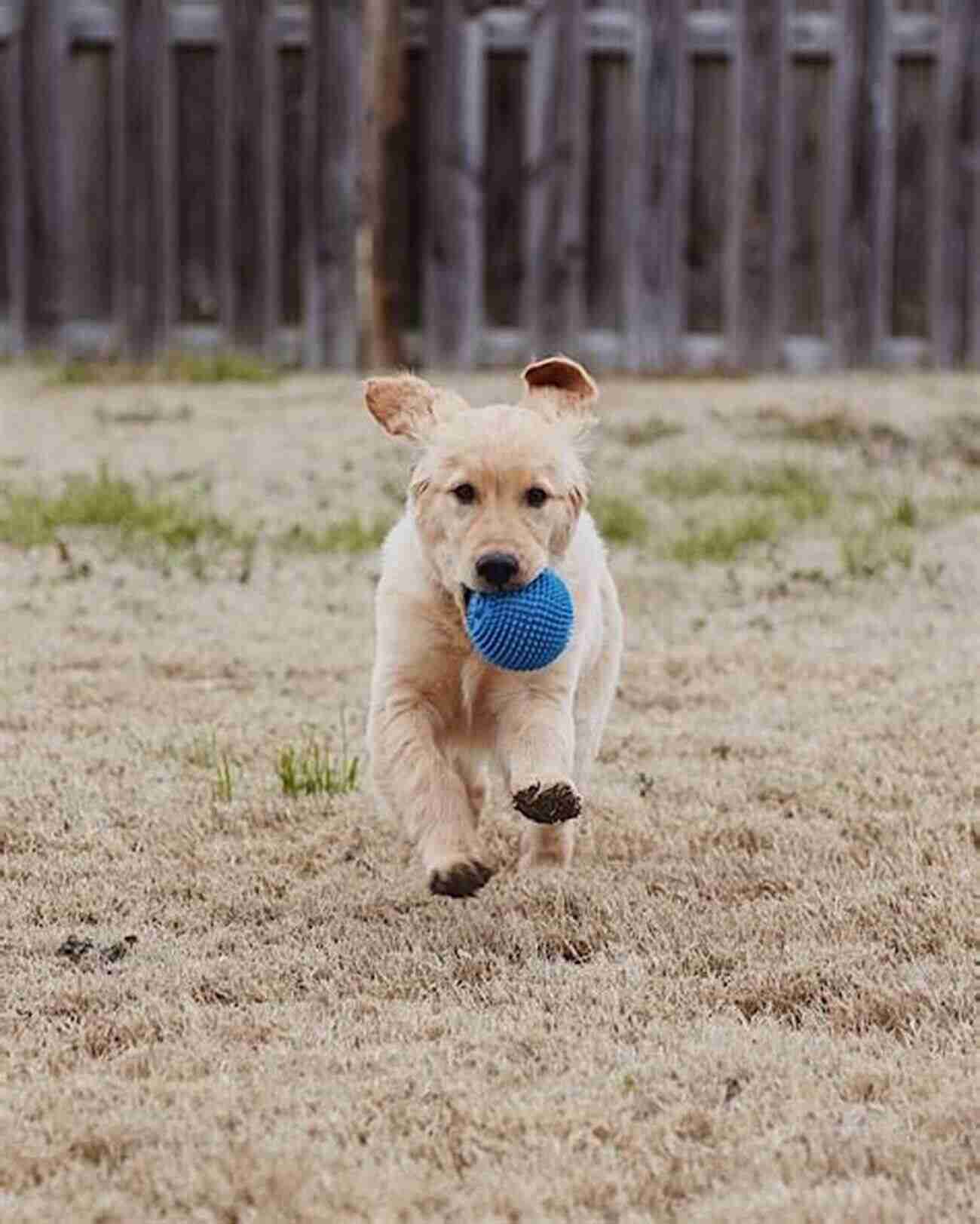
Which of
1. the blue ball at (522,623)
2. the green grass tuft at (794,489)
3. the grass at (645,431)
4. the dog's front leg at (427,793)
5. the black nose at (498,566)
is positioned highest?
the black nose at (498,566)

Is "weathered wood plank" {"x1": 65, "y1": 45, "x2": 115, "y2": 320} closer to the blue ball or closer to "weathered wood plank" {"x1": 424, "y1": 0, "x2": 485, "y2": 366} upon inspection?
"weathered wood plank" {"x1": 424, "y1": 0, "x2": 485, "y2": 366}

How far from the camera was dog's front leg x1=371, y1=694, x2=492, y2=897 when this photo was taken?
3521 mm

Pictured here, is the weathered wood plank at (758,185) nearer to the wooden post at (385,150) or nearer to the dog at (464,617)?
the wooden post at (385,150)

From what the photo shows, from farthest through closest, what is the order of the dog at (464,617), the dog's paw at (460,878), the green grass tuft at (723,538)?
1. the green grass tuft at (723,538)
2. the dog at (464,617)
3. the dog's paw at (460,878)

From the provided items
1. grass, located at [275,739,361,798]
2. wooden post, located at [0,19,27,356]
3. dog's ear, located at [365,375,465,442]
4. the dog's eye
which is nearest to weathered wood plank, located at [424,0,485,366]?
wooden post, located at [0,19,27,356]

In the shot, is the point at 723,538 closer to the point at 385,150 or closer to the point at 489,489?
the point at 385,150

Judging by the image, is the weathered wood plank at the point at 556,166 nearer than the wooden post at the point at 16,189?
Yes

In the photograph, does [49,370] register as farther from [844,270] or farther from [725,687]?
[725,687]

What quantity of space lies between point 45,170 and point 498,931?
289 inches

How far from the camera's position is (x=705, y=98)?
9992mm

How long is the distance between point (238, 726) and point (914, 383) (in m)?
5.62

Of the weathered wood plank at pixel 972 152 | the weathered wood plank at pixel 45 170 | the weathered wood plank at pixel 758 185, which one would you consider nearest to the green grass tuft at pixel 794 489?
the weathered wood plank at pixel 758 185

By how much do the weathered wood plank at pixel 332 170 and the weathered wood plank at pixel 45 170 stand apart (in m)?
1.09

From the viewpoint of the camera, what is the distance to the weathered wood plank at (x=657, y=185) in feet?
32.4
